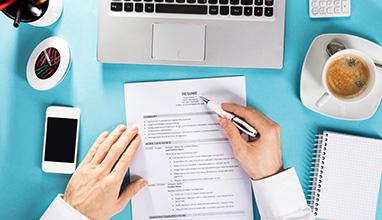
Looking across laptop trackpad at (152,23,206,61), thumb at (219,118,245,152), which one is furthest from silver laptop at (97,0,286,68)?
thumb at (219,118,245,152)

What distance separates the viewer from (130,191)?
883 millimetres

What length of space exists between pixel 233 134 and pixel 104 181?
0.25 m

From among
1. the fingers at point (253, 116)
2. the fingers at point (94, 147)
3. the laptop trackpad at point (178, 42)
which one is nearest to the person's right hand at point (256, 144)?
the fingers at point (253, 116)

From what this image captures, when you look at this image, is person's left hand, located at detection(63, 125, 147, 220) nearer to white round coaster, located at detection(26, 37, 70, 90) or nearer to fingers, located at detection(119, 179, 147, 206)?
fingers, located at detection(119, 179, 147, 206)

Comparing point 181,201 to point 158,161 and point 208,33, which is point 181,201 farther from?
point 208,33

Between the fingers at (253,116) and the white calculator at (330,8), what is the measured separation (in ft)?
0.68

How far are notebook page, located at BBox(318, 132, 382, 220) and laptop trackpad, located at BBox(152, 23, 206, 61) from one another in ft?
0.93

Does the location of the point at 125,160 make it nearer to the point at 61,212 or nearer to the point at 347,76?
the point at 61,212

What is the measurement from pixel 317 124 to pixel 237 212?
0.72ft

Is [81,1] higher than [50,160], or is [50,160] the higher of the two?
[81,1]

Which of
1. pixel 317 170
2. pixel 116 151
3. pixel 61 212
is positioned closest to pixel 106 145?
pixel 116 151

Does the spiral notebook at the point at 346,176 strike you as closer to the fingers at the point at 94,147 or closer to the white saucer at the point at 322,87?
the white saucer at the point at 322,87

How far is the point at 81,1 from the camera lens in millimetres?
900

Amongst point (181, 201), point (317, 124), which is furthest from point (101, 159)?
point (317, 124)
